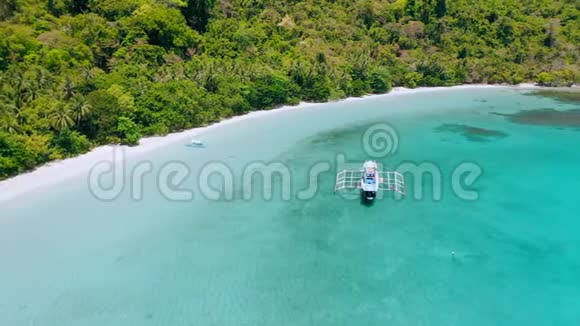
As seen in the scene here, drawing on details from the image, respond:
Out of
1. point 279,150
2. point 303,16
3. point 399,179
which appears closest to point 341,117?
point 279,150

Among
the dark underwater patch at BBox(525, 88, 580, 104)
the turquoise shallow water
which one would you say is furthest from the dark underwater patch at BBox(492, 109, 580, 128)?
the turquoise shallow water

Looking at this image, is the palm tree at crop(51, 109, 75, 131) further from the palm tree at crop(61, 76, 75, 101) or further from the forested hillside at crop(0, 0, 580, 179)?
the palm tree at crop(61, 76, 75, 101)

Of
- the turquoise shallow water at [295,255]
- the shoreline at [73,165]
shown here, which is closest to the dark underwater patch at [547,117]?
the turquoise shallow water at [295,255]

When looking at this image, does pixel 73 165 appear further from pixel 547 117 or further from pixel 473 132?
pixel 547 117

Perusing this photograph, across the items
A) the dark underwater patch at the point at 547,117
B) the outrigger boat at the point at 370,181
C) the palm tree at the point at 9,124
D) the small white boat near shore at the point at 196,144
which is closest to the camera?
the palm tree at the point at 9,124

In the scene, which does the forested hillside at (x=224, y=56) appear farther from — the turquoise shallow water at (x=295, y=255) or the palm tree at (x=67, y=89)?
the turquoise shallow water at (x=295, y=255)
